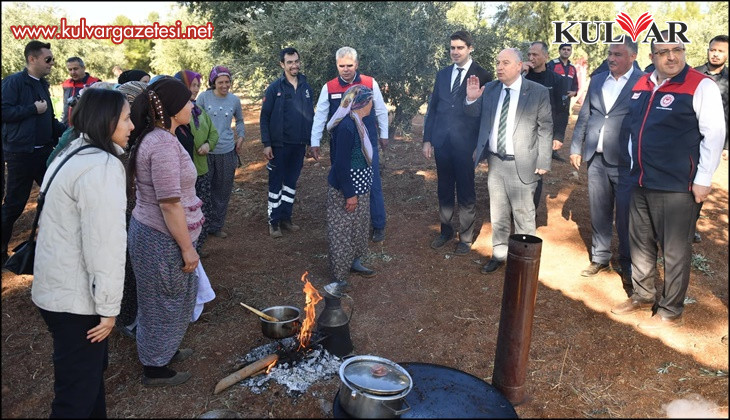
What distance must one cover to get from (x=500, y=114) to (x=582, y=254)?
2.04m

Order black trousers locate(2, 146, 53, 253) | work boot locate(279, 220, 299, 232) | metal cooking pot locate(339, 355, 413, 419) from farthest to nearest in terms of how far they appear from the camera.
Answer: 1. work boot locate(279, 220, 299, 232)
2. black trousers locate(2, 146, 53, 253)
3. metal cooking pot locate(339, 355, 413, 419)

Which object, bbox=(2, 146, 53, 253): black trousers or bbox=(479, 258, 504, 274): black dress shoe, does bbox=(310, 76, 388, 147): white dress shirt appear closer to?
bbox=(479, 258, 504, 274): black dress shoe

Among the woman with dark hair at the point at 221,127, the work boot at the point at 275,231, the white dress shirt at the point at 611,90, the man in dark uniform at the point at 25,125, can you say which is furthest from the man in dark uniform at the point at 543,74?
the man in dark uniform at the point at 25,125

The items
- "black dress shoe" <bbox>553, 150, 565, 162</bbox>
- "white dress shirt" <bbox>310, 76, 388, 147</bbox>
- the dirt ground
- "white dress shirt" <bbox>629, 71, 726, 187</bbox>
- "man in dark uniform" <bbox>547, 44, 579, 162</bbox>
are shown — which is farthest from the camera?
Answer: "black dress shoe" <bbox>553, 150, 565, 162</bbox>

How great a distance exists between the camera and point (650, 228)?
13.8 ft

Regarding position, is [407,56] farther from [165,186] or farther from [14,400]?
[14,400]

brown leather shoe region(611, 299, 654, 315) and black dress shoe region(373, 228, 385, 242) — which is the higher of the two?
black dress shoe region(373, 228, 385, 242)

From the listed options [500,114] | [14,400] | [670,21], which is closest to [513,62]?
[500,114]

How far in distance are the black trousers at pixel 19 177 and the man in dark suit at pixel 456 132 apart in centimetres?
457

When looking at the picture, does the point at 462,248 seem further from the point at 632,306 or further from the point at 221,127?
the point at 221,127

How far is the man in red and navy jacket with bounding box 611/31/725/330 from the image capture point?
12.3 feet

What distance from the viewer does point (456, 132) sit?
18.2 ft

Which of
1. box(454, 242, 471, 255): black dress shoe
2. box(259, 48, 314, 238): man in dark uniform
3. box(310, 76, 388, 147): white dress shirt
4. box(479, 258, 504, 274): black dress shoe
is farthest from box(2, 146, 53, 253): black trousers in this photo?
box(479, 258, 504, 274): black dress shoe

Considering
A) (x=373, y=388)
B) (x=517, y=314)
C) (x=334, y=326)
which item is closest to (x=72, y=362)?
(x=373, y=388)
